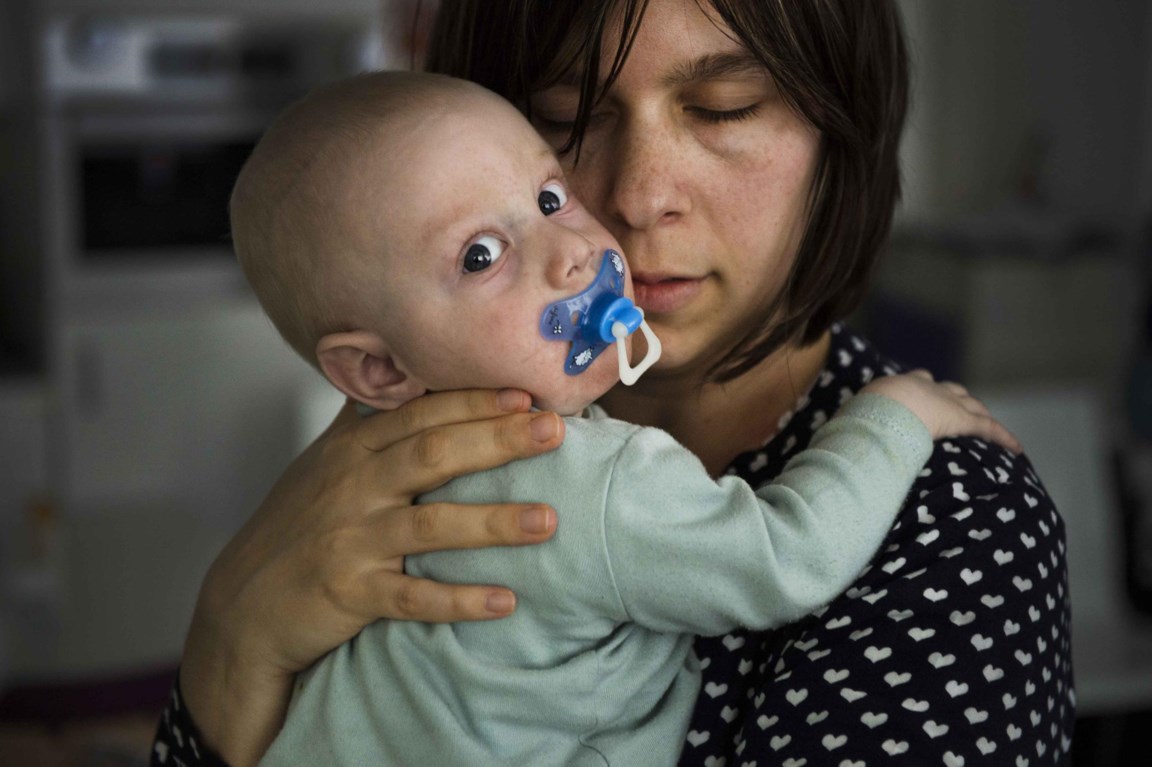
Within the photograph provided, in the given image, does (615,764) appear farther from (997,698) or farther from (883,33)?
(883,33)

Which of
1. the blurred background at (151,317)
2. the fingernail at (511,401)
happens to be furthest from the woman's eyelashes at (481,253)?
the blurred background at (151,317)

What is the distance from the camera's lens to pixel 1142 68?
15.4 feet

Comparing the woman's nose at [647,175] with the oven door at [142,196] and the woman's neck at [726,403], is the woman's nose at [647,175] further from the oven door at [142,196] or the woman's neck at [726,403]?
the oven door at [142,196]

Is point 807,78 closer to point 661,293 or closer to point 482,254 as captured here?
point 661,293

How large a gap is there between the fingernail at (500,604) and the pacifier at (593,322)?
194 mm

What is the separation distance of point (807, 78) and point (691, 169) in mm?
133

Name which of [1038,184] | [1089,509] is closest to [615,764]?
[1089,509]

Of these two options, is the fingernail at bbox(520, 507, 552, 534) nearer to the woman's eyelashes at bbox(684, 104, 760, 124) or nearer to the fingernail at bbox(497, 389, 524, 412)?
the fingernail at bbox(497, 389, 524, 412)

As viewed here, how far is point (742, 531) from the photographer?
96 centimetres

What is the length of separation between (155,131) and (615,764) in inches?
122


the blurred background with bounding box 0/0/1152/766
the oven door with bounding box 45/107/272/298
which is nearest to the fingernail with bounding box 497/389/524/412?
the blurred background with bounding box 0/0/1152/766

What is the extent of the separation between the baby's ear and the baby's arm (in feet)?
0.78

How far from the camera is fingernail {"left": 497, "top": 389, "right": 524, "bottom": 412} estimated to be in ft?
3.36

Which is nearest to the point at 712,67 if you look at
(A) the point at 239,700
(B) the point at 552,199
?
(B) the point at 552,199
